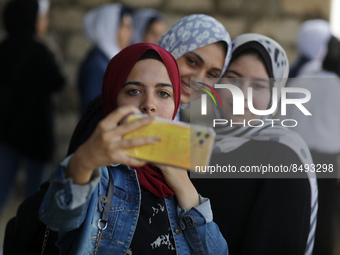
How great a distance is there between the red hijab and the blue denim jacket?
4 centimetres

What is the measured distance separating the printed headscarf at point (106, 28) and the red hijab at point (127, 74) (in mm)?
2235

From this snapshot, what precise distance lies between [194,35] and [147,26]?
8.84 feet

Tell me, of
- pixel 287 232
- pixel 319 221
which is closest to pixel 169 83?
pixel 287 232

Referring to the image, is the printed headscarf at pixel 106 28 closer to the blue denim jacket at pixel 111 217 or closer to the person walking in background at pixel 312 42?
the person walking in background at pixel 312 42

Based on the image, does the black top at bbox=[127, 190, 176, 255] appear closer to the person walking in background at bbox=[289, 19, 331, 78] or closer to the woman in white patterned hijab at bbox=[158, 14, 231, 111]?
the woman in white patterned hijab at bbox=[158, 14, 231, 111]

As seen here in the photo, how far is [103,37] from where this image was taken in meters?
3.76

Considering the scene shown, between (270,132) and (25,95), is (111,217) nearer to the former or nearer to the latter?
(270,132)

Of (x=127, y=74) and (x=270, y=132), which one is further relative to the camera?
(x=270, y=132)

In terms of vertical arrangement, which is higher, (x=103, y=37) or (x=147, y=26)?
(x=147, y=26)

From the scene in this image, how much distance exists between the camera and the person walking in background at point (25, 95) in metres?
3.28

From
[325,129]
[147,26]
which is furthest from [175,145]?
[147,26]

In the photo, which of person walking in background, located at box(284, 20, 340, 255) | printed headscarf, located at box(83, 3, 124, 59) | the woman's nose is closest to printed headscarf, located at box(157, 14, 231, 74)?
the woman's nose

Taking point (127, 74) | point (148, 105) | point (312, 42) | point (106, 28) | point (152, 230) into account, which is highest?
point (312, 42)

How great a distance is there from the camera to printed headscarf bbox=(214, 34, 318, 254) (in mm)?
1700
